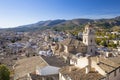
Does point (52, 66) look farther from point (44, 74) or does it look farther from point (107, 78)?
point (107, 78)

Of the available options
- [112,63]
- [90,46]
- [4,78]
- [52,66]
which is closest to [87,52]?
[90,46]

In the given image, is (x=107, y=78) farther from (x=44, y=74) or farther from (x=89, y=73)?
(x=44, y=74)

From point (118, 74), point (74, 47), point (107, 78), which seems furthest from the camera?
point (74, 47)

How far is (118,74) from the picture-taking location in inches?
941

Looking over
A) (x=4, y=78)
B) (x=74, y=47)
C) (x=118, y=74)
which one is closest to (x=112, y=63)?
(x=118, y=74)

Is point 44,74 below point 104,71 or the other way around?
below

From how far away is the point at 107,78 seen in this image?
2205 cm

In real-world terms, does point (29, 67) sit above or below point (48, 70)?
below

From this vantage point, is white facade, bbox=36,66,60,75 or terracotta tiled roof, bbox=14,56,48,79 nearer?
white facade, bbox=36,66,60,75

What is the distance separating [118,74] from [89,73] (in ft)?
10.0

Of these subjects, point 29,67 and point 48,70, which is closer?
point 48,70

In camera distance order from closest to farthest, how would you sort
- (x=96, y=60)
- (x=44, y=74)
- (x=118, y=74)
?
(x=118, y=74) → (x=96, y=60) → (x=44, y=74)

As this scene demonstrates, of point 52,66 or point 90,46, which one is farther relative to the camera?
point 90,46

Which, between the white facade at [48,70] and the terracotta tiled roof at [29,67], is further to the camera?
the terracotta tiled roof at [29,67]
